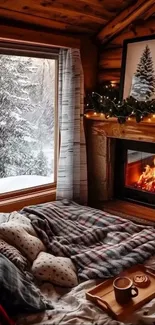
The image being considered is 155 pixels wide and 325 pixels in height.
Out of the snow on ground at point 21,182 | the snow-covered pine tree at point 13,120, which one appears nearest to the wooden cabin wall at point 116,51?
the snow-covered pine tree at point 13,120

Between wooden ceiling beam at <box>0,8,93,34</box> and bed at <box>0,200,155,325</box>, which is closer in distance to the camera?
bed at <box>0,200,155,325</box>

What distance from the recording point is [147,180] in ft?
13.3

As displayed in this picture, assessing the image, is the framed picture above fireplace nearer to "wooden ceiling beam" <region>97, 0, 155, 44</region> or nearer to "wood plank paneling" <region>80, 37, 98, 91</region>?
"wooden ceiling beam" <region>97, 0, 155, 44</region>

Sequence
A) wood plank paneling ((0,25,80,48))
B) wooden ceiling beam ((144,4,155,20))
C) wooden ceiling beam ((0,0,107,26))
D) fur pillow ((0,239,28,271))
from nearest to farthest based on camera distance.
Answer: fur pillow ((0,239,28,271)) → wooden ceiling beam ((0,0,107,26)) → wood plank paneling ((0,25,80,48)) → wooden ceiling beam ((144,4,155,20))

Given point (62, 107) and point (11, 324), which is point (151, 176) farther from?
point (11, 324)

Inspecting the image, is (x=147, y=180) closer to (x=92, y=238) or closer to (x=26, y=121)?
(x=92, y=238)

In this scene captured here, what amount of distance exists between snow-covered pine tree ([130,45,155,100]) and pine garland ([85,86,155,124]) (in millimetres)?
163

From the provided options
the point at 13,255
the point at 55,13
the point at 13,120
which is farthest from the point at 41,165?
the point at 13,255

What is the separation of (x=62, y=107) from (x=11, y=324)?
8.43 feet

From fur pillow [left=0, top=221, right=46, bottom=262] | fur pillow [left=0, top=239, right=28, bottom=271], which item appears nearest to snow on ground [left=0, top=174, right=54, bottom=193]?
fur pillow [left=0, top=221, right=46, bottom=262]

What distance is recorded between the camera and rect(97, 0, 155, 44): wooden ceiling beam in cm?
364

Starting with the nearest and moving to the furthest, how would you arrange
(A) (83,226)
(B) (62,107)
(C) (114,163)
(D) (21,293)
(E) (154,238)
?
(D) (21,293), (E) (154,238), (A) (83,226), (B) (62,107), (C) (114,163)

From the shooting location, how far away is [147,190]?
4.00m

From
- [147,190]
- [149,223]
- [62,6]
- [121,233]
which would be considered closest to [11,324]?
[121,233]
